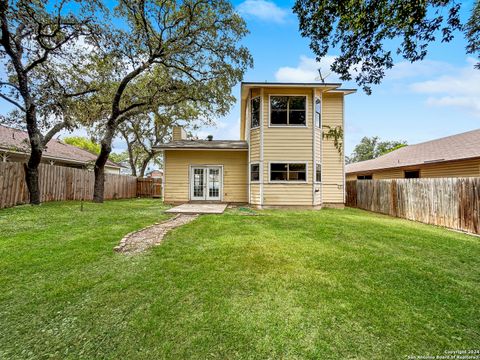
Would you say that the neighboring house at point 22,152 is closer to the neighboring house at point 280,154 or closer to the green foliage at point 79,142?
the neighboring house at point 280,154

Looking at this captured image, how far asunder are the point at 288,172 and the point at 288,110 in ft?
9.80

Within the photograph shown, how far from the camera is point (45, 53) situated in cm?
921

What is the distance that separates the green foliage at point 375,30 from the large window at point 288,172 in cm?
658

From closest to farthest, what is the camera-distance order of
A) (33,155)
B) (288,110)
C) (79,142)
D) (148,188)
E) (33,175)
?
(33,155) < (33,175) < (288,110) < (148,188) < (79,142)

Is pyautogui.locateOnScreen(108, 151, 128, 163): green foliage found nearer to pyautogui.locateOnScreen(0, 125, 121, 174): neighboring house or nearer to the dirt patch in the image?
pyautogui.locateOnScreen(0, 125, 121, 174): neighboring house

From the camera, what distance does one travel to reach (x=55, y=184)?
11492 millimetres

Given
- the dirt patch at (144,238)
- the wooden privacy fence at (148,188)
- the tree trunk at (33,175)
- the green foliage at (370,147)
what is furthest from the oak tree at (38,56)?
the green foliage at (370,147)

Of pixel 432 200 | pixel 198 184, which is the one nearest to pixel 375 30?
pixel 432 200

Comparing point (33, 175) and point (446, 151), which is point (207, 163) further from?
point (446, 151)

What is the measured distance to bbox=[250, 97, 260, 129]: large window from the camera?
1131 cm

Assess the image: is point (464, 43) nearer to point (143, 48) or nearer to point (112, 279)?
point (112, 279)

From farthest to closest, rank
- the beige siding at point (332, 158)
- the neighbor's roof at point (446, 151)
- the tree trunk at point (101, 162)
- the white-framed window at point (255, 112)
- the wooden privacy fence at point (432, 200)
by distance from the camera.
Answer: the tree trunk at point (101, 162)
the beige siding at point (332, 158)
the neighbor's roof at point (446, 151)
the white-framed window at point (255, 112)
the wooden privacy fence at point (432, 200)

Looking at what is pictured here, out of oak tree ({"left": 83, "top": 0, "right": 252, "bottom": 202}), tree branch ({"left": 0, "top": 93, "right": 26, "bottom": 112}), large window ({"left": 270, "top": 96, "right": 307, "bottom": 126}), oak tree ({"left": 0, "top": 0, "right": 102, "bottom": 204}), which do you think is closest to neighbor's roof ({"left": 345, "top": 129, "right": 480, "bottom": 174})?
large window ({"left": 270, "top": 96, "right": 307, "bottom": 126})

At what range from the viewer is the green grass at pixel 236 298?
2.21 meters
